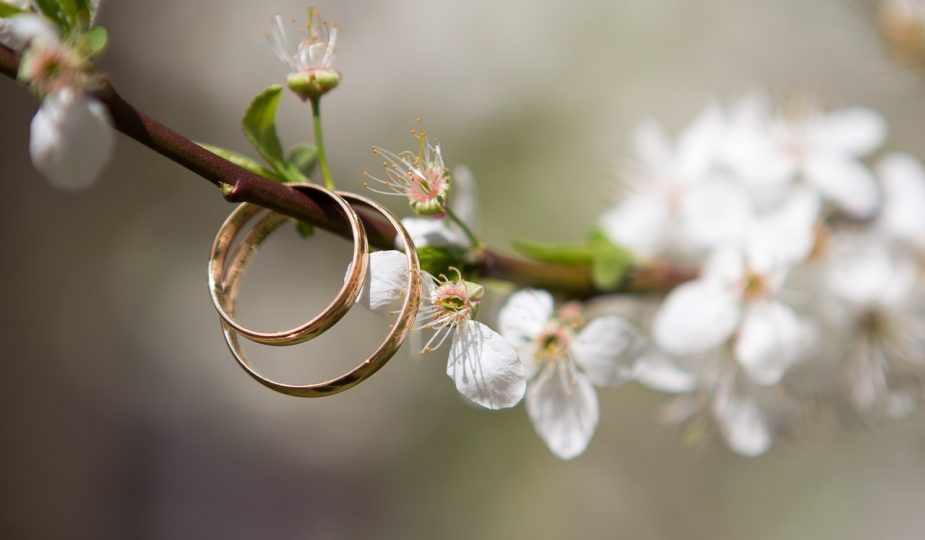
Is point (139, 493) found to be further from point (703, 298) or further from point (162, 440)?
point (703, 298)

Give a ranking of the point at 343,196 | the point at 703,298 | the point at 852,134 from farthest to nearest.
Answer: the point at 852,134 → the point at 703,298 → the point at 343,196

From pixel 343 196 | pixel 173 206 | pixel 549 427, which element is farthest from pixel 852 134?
pixel 173 206

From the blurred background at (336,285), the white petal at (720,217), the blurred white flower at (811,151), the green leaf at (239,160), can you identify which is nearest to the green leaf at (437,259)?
the green leaf at (239,160)

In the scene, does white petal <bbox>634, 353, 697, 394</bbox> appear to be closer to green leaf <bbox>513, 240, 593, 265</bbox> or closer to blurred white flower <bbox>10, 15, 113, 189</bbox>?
green leaf <bbox>513, 240, 593, 265</bbox>

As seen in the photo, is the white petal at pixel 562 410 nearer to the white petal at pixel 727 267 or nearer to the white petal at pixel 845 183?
the white petal at pixel 727 267

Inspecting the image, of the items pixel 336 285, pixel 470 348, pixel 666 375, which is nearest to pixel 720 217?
pixel 666 375

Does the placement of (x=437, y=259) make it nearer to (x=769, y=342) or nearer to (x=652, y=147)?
(x=769, y=342)

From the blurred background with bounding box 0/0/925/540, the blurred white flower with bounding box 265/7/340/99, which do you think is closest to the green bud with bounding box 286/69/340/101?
the blurred white flower with bounding box 265/7/340/99
